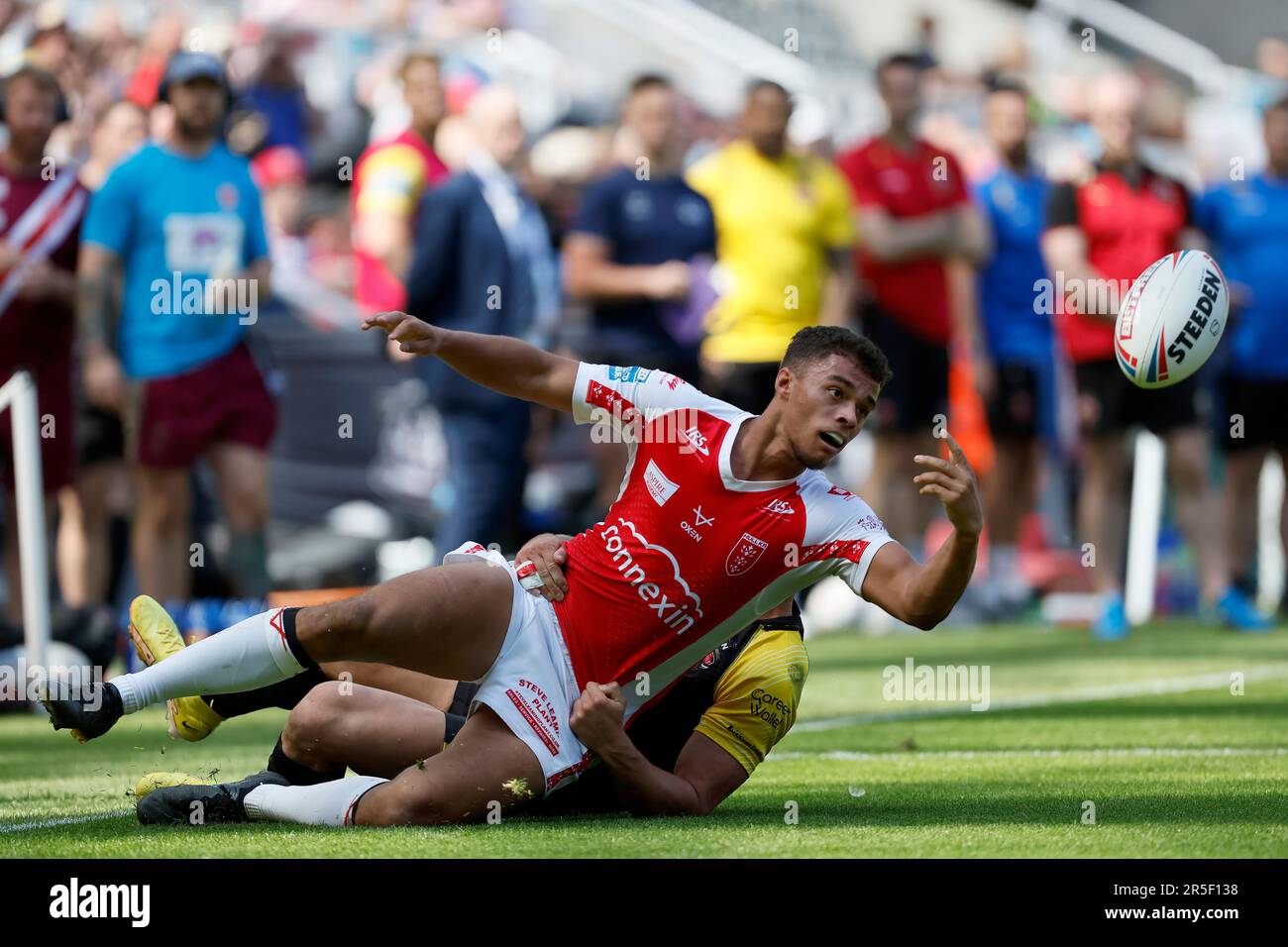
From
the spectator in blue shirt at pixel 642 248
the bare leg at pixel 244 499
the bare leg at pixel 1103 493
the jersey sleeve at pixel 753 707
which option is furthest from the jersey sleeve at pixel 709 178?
the jersey sleeve at pixel 753 707

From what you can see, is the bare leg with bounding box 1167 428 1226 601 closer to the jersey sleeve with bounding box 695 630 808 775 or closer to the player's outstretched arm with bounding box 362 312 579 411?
the jersey sleeve with bounding box 695 630 808 775

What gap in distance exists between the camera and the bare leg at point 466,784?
19.0 feet

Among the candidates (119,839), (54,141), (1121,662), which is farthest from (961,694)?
(54,141)

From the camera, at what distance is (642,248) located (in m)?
12.4

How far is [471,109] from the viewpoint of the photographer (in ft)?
41.1

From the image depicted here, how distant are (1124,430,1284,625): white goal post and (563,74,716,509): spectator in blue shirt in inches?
162

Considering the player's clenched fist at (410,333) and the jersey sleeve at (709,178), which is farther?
the jersey sleeve at (709,178)

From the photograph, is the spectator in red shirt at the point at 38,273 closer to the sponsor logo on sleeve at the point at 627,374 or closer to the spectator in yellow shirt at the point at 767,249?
the spectator in yellow shirt at the point at 767,249

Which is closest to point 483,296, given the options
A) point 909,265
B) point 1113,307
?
point 909,265

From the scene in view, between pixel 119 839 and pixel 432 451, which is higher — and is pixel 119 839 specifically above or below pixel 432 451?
below

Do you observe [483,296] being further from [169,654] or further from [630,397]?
[169,654]

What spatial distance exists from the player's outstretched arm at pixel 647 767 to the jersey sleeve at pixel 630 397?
0.84 metres
